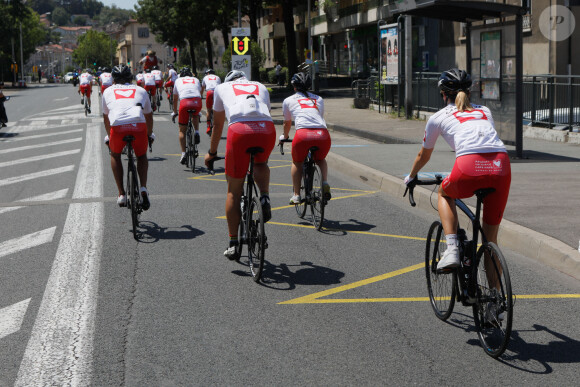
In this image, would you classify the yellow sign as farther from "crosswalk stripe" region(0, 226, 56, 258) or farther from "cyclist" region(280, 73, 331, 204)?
"crosswalk stripe" region(0, 226, 56, 258)

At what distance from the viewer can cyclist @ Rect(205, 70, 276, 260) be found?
6777 millimetres

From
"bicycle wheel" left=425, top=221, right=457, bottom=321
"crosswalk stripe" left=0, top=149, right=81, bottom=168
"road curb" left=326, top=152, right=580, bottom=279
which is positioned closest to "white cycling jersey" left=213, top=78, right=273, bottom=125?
"bicycle wheel" left=425, top=221, right=457, bottom=321

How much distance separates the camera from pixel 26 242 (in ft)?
→ 27.6

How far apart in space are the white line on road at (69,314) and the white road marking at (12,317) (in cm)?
12

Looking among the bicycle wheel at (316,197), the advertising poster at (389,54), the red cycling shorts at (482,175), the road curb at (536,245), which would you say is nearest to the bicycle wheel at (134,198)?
the bicycle wheel at (316,197)

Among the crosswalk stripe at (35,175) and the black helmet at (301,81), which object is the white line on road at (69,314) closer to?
the black helmet at (301,81)

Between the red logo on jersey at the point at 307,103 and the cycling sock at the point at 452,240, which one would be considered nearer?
the cycling sock at the point at 452,240

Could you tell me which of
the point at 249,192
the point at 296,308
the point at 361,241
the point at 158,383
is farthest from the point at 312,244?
the point at 158,383

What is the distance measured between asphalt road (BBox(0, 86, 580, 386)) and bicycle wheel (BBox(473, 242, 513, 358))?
0.11 meters

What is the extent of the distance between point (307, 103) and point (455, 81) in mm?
4211

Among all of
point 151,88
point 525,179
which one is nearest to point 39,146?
point 151,88

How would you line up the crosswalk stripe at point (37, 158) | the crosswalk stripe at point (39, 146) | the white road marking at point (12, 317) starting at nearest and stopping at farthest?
the white road marking at point (12, 317) < the crosswalk stripe at point (37, 158) < the crosswalk stripe at point (39, 146)

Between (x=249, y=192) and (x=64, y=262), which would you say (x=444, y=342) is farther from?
(x=64, y=262)

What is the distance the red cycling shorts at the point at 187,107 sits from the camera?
14172 mm
